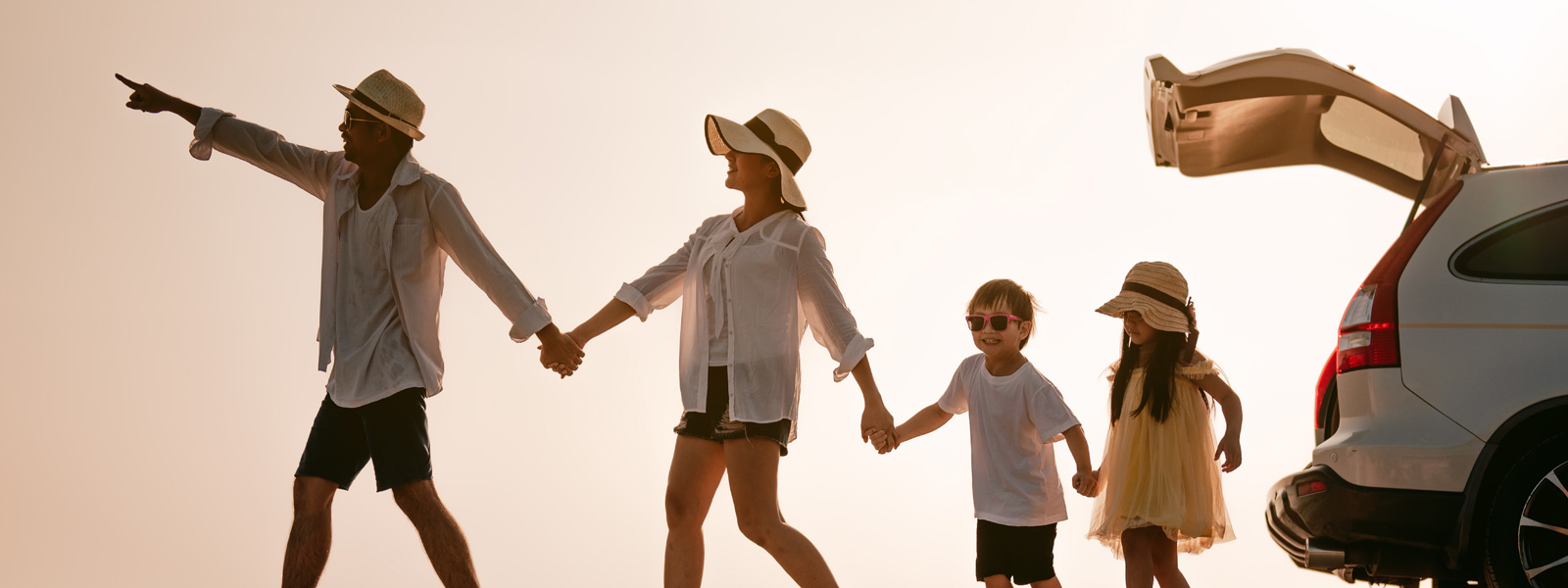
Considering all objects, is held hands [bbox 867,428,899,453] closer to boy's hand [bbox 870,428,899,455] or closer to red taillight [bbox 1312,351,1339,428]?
boy's hand [bbox 870,428,899,455]

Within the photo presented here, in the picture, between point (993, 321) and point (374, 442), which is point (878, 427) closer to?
point (993, 321)

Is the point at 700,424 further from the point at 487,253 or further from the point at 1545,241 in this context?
the point at 1545,241

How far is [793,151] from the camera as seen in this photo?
6.11 m

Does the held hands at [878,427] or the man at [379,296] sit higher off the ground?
the man at [379,296]

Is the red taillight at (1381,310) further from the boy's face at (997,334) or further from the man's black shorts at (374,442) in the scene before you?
the man's black shorts at (374,442)

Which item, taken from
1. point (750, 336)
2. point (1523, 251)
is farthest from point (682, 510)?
point (1523, 251)

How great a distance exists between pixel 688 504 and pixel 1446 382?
8.94 feet

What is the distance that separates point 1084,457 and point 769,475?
153cm

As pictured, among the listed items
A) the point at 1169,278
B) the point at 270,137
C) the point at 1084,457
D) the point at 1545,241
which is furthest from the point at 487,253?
the point at 1545,241

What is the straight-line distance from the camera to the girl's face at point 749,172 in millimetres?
6008

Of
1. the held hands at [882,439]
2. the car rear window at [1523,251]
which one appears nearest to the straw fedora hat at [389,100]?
the held hands at [882,439]

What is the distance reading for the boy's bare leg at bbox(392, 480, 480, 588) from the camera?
207 inches

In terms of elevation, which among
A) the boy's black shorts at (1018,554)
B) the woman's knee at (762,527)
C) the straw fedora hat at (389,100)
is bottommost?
the boy's black shorts at (1018,554)

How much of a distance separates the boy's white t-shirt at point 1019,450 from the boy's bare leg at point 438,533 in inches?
92.0
